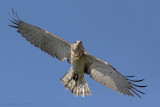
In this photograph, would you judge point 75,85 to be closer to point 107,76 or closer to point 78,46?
point 107,76

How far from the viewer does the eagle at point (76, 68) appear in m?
11.8

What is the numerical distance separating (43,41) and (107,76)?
269 centimetres

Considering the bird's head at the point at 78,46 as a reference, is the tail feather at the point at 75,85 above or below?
below

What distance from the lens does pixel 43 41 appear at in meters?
12.2

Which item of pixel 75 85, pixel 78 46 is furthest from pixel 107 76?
pixel 78 46

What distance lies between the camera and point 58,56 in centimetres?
1221

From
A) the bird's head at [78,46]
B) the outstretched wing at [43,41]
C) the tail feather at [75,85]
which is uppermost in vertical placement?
the outstretched wing at [43,41]

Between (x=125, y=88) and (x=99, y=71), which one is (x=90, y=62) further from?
(x=125, y=88)

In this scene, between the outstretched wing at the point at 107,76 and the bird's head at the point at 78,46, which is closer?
the bird's head at the point at 78,46

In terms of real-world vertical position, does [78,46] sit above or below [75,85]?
above

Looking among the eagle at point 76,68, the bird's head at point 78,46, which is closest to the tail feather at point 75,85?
the eagle at point 76,68

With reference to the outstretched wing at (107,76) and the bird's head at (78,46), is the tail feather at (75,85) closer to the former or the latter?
the outstretched wing at (107,76)

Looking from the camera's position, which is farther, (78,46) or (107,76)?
(107,76)

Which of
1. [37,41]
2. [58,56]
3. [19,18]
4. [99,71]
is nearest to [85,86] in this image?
[99,71]
